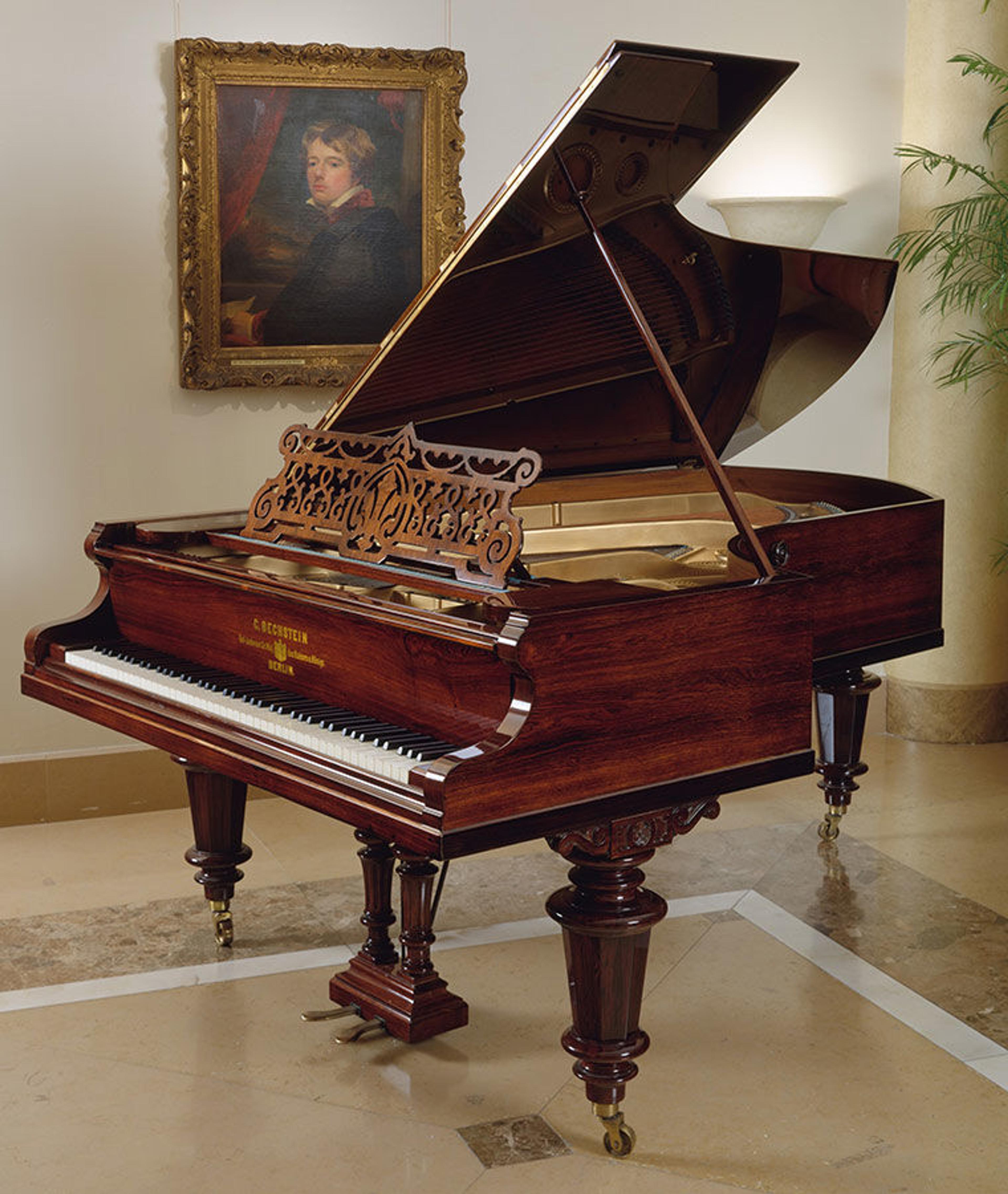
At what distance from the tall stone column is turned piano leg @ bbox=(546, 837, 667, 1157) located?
3.26 metres

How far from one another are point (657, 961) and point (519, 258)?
1666mm

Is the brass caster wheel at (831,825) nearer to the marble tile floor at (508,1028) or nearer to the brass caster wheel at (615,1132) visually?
the marble tile floor at (508,1028)

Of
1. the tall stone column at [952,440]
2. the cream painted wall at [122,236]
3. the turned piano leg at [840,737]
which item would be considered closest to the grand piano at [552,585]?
the turned piano leg at [840,737]

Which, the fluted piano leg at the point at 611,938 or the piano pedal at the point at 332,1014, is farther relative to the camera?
the piano pedal at the point at 332,1014

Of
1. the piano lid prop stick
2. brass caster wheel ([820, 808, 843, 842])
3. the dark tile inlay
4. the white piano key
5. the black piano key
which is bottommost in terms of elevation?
the dark tile inlay

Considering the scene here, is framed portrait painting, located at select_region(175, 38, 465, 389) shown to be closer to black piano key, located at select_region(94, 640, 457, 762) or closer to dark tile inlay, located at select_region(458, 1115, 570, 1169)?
black piano key, located at select_region(94, 640, 457, 762)

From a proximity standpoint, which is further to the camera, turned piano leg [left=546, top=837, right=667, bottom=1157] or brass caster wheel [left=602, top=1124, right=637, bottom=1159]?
brass caster wheel [left=602, top=1124, right=637, bottom=1159]

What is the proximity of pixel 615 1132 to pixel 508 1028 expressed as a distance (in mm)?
576

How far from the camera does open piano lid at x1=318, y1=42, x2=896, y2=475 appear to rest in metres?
2.92

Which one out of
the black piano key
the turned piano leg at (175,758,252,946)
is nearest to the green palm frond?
the turned piano leg at (175,758,252,946)

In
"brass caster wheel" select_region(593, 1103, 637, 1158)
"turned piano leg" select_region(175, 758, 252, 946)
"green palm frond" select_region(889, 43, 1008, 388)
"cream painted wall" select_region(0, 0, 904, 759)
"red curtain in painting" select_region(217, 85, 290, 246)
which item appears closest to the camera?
"brass caster wheel" select_region(593, 1103, 637, 1158)

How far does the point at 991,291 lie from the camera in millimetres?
5254

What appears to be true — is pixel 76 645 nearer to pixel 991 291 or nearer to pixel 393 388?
pixel 393 388

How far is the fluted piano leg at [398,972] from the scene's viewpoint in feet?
10.4
